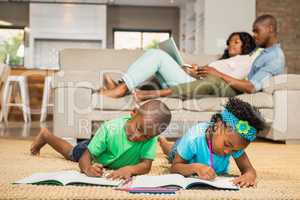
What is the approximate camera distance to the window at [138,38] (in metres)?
10.5

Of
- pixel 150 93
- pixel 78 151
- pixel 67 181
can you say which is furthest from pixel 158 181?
pixel 150 93

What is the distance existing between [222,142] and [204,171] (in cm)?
11

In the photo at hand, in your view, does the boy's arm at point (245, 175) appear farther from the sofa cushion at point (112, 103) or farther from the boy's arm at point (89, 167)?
the sofa cushion at point (112, 103)

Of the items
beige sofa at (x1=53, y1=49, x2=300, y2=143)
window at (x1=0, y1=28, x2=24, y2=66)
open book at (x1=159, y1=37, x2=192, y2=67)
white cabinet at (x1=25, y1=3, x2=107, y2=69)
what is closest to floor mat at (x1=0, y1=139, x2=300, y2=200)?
beige sofa at (x1=53, y1=49, x2=300, y2=143)

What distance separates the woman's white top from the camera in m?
3.71

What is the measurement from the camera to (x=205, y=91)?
355cm

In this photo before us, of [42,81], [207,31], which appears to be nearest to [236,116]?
[207,31]

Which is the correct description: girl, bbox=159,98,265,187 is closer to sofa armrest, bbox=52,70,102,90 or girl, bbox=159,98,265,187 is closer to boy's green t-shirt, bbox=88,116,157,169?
boy's green t-shirt, bbox=88,116,157,169

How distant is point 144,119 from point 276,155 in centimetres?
142

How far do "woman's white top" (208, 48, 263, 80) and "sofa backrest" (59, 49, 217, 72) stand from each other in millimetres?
394

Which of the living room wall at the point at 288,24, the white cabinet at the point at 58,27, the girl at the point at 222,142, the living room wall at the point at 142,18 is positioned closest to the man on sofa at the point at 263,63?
the girl at the point at 222,142

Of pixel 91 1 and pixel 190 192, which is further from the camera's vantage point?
pixel 91 1

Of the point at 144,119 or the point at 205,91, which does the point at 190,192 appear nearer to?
the point at 144,119

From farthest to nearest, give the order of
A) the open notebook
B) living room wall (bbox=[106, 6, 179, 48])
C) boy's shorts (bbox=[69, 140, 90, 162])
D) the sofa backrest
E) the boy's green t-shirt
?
1. living room wall (bbox=[106, 6, 179, 48])
2. the sofa backrest
3. boy's shorts (bbox=[69, 140, 90, 162])
4. the boy's green t-shirt
5. the open notebook
